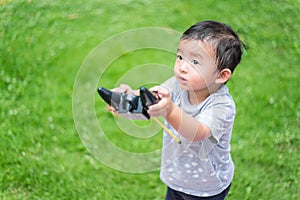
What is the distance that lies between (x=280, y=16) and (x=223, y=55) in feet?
9.89

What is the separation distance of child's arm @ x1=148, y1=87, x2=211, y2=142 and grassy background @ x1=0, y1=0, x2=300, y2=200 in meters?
1.33

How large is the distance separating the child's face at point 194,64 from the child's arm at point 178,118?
0.51 ft

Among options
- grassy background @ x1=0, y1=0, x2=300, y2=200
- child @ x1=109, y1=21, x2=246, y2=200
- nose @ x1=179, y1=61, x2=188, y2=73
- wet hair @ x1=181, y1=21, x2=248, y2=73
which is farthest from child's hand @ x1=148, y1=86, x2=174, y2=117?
grassy background @ x1=0, y1=0, x2=300, y2=200

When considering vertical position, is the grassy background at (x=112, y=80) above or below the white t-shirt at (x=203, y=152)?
below

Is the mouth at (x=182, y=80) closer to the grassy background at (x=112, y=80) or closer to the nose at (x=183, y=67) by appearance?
the nose at (x=183, y=67)

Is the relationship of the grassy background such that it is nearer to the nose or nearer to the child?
the child

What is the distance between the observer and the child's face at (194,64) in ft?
5.97

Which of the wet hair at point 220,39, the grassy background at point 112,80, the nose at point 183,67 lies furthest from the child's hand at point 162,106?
the grassy background at point 112,80

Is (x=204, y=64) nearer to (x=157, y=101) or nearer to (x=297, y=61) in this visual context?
(x=157, y=101)

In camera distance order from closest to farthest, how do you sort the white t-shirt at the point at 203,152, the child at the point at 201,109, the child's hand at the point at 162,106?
the child's hand at the point at 162,106
the child at the point at 201,109
the white t-shirt at the point at 203,152

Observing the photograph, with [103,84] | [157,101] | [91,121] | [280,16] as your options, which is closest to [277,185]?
[91,121]

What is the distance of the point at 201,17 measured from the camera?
4707mm

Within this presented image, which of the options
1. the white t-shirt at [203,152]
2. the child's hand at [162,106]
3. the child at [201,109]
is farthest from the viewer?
the white t-shirt at [203,152]

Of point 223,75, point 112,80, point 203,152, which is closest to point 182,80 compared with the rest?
point 223,75
